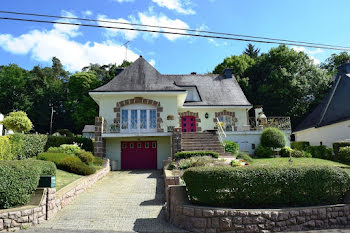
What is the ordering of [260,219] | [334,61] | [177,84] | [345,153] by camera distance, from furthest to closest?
[334,61] → [177,84] → [345,153] → [260,219]

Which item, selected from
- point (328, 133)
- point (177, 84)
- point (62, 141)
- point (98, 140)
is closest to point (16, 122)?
point (62, 141)

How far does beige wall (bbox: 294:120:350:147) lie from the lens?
59.2 ft

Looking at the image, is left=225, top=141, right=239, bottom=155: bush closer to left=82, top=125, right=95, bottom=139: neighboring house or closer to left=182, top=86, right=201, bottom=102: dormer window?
left=182, top=86, right=201, bottom=102: dormer window

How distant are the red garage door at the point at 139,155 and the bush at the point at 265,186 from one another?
10.1 m

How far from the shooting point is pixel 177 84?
815 inches

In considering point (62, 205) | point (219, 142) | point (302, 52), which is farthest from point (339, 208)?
point (302, 52)

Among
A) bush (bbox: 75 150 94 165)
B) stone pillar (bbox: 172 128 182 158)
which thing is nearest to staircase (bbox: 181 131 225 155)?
stone pillar (bbox: 172 128 182 158)

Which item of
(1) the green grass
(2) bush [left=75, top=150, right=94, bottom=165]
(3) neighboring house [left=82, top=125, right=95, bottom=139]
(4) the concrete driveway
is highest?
(3) neighboring house [left=82, top=125, right=95, bottom=139]

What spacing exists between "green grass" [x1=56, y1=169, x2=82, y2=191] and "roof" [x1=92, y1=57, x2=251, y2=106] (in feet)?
21.6

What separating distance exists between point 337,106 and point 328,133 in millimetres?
2443

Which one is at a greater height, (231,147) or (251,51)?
(251,51)

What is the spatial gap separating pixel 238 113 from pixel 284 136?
4245mm

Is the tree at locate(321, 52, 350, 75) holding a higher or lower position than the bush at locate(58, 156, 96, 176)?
higher

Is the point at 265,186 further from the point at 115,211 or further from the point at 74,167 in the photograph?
the point at 74,167
